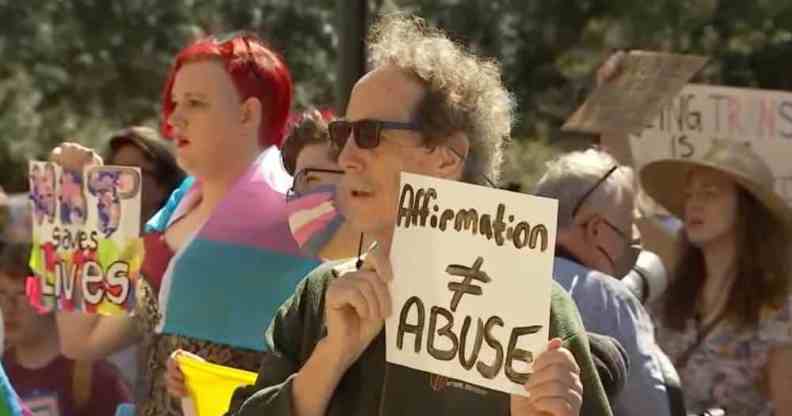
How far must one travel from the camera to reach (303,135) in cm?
493

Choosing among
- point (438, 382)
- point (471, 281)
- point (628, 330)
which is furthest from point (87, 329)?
point (471, 281)

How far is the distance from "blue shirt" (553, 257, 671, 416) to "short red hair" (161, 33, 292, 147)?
2.71 ft

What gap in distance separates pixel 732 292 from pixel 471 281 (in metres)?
2.66

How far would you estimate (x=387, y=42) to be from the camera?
3.52 m

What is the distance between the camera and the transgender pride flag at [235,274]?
4.41 metres

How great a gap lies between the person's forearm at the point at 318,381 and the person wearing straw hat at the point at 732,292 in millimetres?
2355

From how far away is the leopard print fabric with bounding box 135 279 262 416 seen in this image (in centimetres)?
441

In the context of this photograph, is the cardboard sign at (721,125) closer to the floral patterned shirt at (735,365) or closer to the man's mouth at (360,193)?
the floral patterned shirt at (735,365)

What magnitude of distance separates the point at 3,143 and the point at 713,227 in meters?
9.85

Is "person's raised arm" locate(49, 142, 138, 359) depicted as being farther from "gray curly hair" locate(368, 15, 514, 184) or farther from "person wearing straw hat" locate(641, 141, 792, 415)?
"gray curly hair" locate(368, 15, 514, 184)

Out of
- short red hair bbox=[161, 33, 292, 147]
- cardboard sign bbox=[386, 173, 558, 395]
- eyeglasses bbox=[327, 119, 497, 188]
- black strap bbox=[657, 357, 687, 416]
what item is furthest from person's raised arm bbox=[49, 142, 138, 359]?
cardboard sign bbox=[386, 173, 558, 395]

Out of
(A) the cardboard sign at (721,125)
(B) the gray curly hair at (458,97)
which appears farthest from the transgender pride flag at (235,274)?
(A) the cardboard sign at (721,125)

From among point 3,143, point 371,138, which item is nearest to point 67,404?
point 371,138

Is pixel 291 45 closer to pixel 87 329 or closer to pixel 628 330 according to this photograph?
pixel 87 329
